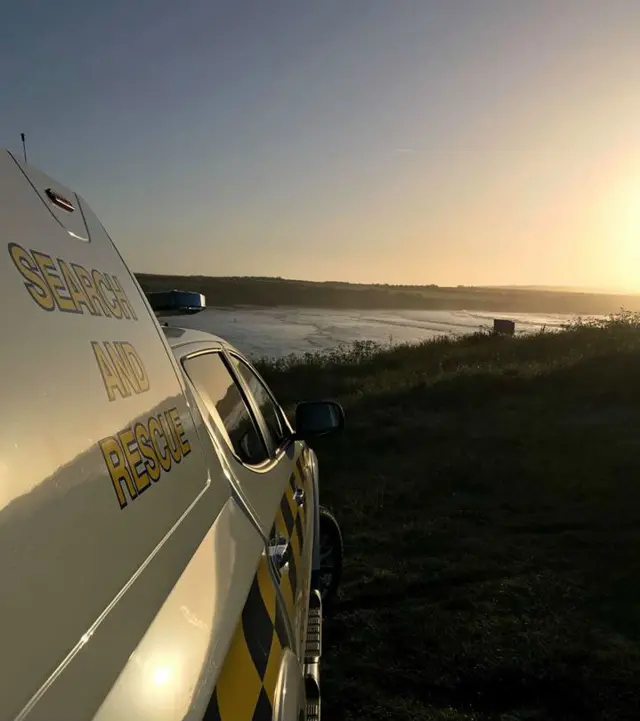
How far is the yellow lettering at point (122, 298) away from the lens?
68.0 inches

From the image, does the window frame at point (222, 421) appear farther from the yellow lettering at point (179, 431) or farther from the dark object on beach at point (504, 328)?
the dark object on beach at point (504, 328)

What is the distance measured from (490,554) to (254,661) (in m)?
4.38

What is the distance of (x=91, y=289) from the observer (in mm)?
1568

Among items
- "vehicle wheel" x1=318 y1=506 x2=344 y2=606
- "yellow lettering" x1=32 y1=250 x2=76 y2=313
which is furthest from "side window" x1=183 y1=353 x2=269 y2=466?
"vehicle wheel" x1=318 y1=506 x2=344 y2=606

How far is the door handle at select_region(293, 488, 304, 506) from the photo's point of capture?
3203 millimetres

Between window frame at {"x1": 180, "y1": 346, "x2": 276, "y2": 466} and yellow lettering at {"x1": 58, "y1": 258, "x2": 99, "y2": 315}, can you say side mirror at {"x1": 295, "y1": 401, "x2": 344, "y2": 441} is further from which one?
yellow lettering at {"x1": 58, "y1": 258, "x2": 99, "y2": 315}

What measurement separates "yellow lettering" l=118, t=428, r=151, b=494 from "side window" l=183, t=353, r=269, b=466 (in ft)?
2.74

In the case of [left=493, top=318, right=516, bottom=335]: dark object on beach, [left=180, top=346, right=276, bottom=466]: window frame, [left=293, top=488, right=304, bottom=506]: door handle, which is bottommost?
[left=493, top=318, right=516, bottom=335]: dark object on beach

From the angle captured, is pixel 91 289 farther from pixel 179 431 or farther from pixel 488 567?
pixel 488 567

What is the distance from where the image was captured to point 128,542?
125cm

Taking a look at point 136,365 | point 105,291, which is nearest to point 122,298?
point 105,291

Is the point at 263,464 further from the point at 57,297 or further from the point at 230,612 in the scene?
the point at 57,297

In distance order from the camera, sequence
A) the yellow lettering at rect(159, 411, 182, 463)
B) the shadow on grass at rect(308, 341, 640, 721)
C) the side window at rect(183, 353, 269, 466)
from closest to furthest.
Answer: the yellow lettering at rect(159, 411, 182, 463), the side window at rect(183, 353, 269, 466), the shadow on grass at rect(308, 341, 640, 721)

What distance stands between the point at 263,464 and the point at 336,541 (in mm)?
2323
